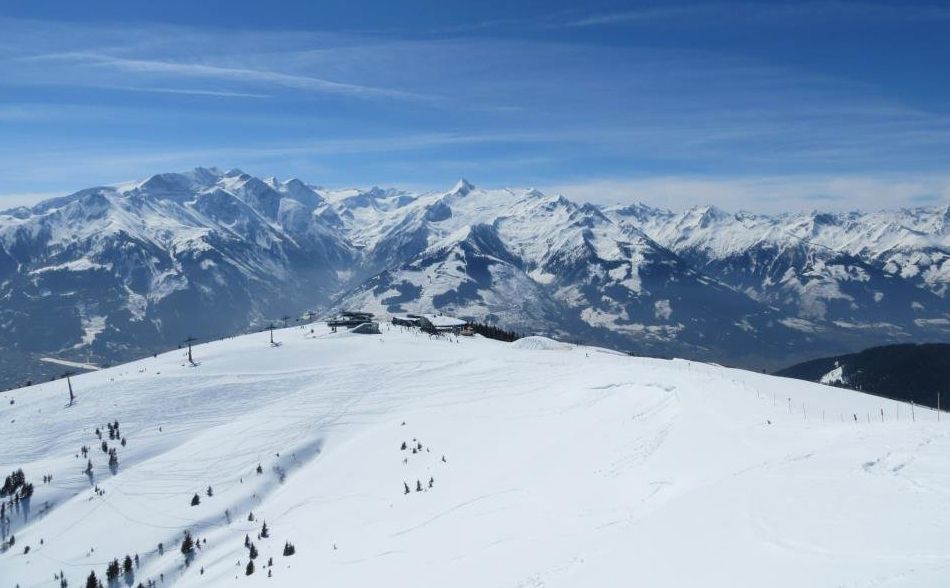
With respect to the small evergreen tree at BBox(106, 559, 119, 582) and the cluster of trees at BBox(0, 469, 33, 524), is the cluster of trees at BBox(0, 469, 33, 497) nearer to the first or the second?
the cluster of trees at BBox(0, 469, 33, 524)

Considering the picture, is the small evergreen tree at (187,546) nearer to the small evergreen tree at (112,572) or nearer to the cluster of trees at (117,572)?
the cluster of trees at (117,572)

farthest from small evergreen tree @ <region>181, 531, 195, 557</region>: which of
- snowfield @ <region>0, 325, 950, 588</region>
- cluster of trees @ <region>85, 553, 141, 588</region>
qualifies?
cluster of trees @ <region>85, 553, 141, 588</region>

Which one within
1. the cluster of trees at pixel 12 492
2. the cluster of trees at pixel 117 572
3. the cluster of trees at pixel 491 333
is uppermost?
the cluster of trees at pixel 491 333

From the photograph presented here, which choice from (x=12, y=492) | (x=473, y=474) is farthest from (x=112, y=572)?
(x=473, y=474)

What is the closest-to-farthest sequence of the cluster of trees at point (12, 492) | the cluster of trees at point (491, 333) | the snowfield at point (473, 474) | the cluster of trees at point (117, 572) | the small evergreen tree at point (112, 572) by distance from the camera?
the snowfield at point (473, 474) < the cluster of trees at point (117, 572) < the small evergreen tree at point (112, 572) < the cluster of trees at point (12, 492) < the cluster of trees at point (491, 333)

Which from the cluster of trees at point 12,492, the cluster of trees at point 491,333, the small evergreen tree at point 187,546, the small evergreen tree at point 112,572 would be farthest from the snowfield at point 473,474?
the cluster of trees at point 491,333

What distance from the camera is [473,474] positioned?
55.5 metres

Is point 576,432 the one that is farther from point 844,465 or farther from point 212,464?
point 212,464

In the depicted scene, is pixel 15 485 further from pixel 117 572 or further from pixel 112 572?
pixel 117 572

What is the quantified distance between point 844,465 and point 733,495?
6542 mm

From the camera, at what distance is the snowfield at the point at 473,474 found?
2731cm

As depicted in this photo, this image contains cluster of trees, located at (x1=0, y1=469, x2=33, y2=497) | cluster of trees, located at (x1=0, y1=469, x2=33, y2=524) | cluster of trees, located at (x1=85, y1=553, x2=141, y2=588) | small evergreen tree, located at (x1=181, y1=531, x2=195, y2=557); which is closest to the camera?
cluster of trees, located at (x1=85, y1=553, x2=141, y2=588)

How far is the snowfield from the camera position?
2731 cm

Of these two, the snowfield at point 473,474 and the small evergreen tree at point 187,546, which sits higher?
the snowfield at point 473,474
